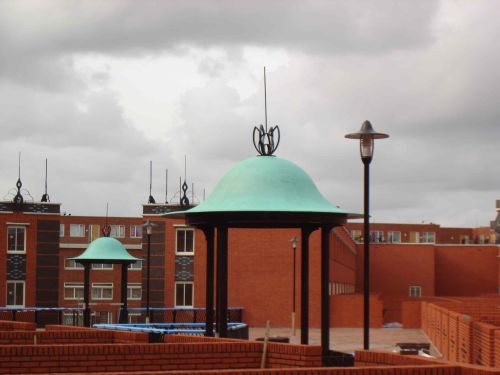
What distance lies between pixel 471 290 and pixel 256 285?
36725mm

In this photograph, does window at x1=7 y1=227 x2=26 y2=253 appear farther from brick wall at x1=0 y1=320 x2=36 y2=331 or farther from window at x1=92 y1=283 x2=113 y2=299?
brick wall at x1=0 y1=320 x2=36 y2=331

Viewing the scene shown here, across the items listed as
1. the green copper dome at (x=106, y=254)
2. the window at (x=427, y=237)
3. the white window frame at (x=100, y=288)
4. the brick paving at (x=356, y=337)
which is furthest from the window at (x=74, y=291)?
the window at (x=427, y=237)

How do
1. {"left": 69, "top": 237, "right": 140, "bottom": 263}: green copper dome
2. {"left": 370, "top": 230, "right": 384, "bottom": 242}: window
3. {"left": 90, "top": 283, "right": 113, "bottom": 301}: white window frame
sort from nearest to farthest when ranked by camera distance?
{"left": 69, "top": 237, "right": 140, "bottom": 263}: green copper dome → {"left": 90, "top": 283, "right": 113, "bottom": 301}: white window frame → {"left": 370, "top": 230, "right": 384, "bottom": 242}: window

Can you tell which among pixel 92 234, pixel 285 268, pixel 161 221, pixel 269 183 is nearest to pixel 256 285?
pixel 285 268

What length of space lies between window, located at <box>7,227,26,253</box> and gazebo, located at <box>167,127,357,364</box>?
110 feet

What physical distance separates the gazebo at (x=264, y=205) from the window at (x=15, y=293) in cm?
3387

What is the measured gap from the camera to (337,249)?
59.3m

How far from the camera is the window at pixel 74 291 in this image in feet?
238

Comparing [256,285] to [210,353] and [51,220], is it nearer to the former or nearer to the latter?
[51,220]

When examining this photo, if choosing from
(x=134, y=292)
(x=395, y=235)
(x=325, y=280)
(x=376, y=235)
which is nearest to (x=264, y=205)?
(x=325, y=280)

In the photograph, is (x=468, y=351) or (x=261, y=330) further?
(x=261, y=330)

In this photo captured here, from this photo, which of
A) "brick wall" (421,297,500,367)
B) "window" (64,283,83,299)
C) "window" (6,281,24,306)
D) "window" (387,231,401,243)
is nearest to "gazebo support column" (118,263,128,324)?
"brick wall" (421,297,500,367)

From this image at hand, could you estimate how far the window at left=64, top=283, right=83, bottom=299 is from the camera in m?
72.4

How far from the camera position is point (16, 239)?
169 ft
